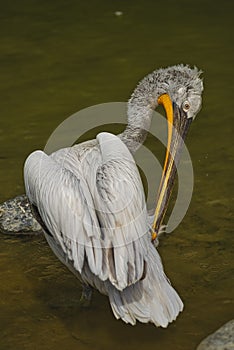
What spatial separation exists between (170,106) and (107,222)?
108 centimetres

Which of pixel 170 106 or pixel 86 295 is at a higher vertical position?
pixel 170 106

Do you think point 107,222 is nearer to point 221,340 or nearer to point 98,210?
point 98,210

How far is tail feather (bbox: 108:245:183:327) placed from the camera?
4.12m

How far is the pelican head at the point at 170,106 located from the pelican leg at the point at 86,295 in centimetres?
53

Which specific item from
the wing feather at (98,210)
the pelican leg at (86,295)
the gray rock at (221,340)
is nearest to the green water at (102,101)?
the pelican leg at (86,295)

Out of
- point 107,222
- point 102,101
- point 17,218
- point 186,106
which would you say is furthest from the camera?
point 102,101

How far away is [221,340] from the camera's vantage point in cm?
407

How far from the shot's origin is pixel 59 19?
10820 mm

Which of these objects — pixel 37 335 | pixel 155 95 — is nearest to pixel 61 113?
pixel 155 95

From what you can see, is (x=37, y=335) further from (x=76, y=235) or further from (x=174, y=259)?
(x=174, y=259)

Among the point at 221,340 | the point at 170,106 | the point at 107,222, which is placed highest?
the point at 170,106

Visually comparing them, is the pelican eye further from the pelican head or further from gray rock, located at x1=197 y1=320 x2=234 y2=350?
gray rock, located at x1=197 y1=320 x2=234 y2=350

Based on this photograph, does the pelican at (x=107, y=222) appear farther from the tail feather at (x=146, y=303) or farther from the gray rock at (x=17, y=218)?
the gray rock at (x=17, y=218)

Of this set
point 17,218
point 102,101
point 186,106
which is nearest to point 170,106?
point 186,106
